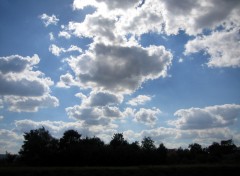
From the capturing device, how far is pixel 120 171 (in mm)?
67625

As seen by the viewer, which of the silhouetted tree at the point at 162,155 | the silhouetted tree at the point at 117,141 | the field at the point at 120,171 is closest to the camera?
the field at the point at 120,171

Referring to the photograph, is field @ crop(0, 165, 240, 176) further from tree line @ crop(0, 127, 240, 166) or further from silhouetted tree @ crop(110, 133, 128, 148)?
silhouetted tree @ crop(110, 133, 128, 148)

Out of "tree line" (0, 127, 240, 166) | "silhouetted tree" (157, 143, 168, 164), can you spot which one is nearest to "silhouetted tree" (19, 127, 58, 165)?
"tree line" (0, 127, 240, 166)

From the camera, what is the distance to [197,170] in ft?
256

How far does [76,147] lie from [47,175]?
35184 mm

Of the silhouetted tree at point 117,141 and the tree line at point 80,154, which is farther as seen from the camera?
the silhouetted tree at point 117,141

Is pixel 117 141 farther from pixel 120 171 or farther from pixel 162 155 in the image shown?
pixel 120 171

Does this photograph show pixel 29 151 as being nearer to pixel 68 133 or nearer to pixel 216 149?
pixel 68 133

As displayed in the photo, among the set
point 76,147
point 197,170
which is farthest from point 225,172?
point 76,147

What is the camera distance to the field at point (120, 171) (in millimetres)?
62719

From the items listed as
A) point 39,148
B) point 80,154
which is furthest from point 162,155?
point 39,148

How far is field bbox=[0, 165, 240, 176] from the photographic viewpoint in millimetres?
62719

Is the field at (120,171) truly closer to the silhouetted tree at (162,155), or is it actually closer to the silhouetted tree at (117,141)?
the silhouetted tree at (162,155)

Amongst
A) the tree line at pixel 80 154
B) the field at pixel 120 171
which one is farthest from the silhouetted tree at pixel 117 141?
the field at pixel 120 171
